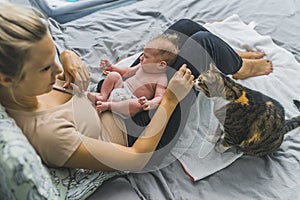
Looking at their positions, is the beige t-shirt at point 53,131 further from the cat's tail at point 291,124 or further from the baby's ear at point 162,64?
the cat's tail at point 291,124

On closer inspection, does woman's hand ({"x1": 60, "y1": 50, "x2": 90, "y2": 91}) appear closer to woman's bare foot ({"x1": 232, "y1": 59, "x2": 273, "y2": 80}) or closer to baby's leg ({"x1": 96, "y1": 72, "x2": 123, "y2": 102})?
baby's leg ({"x1": 96, "y1": 72, "x2": 123, "y2": 102})

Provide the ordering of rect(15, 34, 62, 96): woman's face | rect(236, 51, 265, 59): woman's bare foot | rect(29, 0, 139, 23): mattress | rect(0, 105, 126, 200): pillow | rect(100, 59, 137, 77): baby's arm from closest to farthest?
rect(0, 105, 126, 200): pillow, rect(15, 34, 62, 96): woman's face, rect(100, 59, 137, 77): baby's arm, rect(236, 51, 265, 59): woman's bare foot, rect(29, 0, 139, 23): mattress

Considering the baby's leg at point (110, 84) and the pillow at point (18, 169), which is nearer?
the pillow at point (18, 169)

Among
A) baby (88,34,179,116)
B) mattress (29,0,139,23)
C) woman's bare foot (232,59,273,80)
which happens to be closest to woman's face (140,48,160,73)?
baby (88,34,179,116)

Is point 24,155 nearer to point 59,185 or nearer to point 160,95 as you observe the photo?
point 59,185

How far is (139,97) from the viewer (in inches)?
51.4

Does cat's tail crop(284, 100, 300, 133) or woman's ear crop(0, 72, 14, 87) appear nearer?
woman's ear crop(0, 72, 14, 87)

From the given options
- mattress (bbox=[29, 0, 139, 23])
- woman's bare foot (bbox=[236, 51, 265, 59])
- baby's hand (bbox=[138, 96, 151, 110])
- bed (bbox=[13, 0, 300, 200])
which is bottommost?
mattress (bbox=[29, 0, 139, 23])

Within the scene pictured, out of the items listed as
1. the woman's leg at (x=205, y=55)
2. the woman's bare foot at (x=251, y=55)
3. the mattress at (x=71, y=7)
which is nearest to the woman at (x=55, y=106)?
the woman's leg at (x=205, y=55)

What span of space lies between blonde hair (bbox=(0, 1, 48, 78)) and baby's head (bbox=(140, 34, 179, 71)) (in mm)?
478

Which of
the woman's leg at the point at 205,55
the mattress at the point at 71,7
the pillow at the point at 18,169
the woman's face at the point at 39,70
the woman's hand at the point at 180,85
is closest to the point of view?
the pillow at the point at 18,169

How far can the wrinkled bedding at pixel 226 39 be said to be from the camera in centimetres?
119

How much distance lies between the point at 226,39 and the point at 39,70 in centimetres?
103

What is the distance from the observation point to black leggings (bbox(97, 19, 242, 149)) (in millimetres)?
1221
